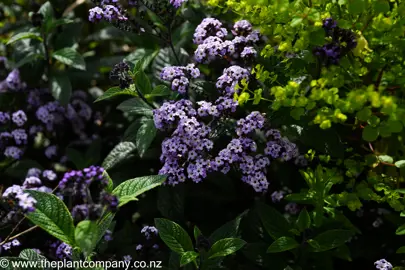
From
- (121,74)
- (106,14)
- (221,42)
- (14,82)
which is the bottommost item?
(14,82)

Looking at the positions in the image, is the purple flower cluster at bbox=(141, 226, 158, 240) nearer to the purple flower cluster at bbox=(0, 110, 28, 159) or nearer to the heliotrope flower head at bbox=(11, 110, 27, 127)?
the purple flower cluster at bbox=(0, 110, 28, 159)

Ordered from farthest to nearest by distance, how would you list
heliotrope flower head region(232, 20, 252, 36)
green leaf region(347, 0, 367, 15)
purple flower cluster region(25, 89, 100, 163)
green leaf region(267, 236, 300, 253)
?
purple flower cluster region(25, 89, 100, 163) → heliotrope flower head region(232, 20, 252, 36) → green leaf region(267, 236, 300, 253) → green leaf region(347, 0, 367, 15)

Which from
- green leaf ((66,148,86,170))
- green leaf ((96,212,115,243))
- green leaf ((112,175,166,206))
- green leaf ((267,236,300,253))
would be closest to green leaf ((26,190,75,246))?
green leaf ((96,212,115,243))

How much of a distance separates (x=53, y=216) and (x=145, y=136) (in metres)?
0.65

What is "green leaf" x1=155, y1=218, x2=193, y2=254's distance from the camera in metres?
2.52

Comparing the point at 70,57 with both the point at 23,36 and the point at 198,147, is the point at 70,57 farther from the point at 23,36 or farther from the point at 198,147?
the point at 198,147

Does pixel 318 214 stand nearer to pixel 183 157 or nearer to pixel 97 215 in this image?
pixel 183 157

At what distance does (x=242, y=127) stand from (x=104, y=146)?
1.39 metres

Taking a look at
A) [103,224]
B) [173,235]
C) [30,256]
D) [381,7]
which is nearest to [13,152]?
[30,256]

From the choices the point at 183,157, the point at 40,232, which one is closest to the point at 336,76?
the point at 183,157

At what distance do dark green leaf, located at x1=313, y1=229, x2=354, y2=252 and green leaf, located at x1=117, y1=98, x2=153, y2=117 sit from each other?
1.02 metres

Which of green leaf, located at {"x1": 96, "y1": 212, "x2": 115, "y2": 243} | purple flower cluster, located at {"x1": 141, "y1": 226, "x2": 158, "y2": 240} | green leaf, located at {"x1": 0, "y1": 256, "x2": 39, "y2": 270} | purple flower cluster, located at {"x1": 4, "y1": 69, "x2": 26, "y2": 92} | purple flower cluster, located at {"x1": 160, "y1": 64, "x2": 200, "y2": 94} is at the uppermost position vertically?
purple flower cluster, located at {"x1": 160, "y1": 64, "x2": 200, "y2": 94}

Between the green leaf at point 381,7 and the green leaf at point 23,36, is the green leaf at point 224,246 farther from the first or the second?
the green leaf at point 23,36

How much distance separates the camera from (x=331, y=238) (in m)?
2.67
